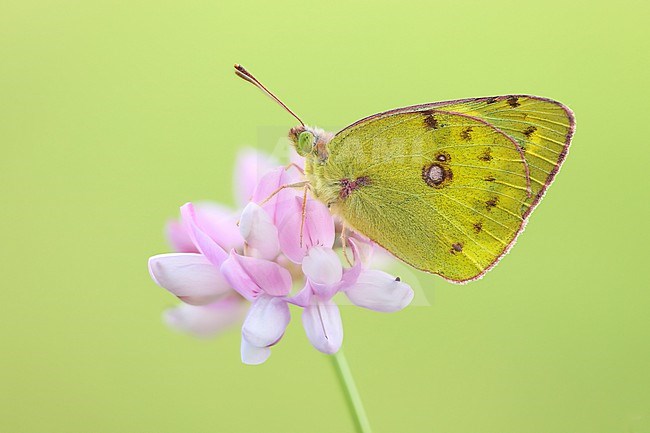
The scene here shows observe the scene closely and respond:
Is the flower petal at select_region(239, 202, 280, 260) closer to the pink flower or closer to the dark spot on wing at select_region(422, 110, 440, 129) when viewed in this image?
the pink flower

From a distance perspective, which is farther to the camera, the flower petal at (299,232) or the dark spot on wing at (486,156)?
the dark spot on wing at (486,156)

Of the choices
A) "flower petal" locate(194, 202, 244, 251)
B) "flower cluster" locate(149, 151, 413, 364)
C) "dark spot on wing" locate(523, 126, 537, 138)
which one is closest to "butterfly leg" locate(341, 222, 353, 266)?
"flower cluster" locate(149, 151, 413, 364)

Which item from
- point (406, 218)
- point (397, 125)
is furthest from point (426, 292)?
point (397, 125)

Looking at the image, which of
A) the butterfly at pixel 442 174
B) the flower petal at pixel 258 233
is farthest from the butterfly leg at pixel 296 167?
the flower petal at pixel 258 233

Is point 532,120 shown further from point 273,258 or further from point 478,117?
point 273,258

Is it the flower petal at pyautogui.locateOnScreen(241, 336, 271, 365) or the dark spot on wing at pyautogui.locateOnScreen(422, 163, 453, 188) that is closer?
the flower petal at pyautogui.locateOnScreen(241, 336, 271, 365)

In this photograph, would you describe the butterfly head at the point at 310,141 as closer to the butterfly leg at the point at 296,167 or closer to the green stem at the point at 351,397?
the butterfly leg at the point at 296,167

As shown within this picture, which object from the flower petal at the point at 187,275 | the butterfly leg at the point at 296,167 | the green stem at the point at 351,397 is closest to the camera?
the green stem at the point at 351,397
